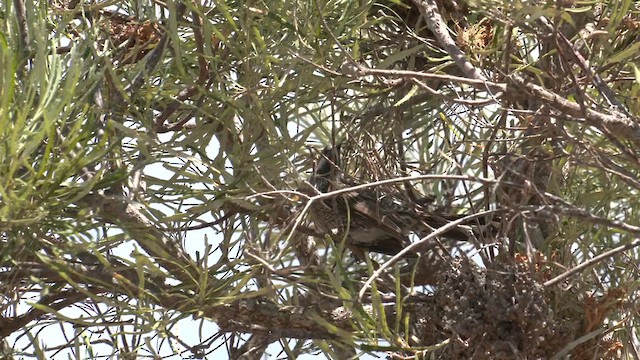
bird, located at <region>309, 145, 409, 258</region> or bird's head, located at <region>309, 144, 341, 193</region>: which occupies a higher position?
bird's head, located at <region>309, 144, 341, 193</region>

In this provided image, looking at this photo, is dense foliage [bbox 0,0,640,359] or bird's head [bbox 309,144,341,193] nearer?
dense foliage [bbox 0,0,640,359]

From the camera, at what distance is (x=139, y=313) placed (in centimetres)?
114

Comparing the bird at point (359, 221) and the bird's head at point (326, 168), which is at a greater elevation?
the bird's head at point (326, 168)

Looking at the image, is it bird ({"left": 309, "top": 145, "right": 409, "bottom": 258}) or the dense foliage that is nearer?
the dense foliage

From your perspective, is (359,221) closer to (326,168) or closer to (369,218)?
(369,218)

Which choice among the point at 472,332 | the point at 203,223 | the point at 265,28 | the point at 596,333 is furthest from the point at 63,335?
the point at 596,333

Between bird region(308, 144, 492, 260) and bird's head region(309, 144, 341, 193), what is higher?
bird's head region(309, 144, 341, 193)

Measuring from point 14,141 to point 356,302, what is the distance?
13.5 inches

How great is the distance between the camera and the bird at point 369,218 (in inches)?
56.0

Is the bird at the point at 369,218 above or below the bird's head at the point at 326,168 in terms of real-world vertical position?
below

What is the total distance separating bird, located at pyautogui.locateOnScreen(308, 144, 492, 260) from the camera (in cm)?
142

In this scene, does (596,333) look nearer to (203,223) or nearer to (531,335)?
(531,335)

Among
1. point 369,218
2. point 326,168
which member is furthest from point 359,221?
point 326,168

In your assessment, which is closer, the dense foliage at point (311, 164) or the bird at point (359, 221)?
the dense foliage at point (311, 164)
